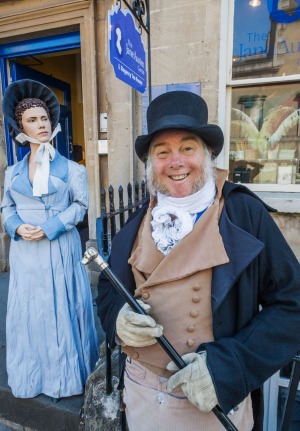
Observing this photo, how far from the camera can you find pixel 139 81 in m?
2.57

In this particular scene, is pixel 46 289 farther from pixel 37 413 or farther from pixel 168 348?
pixel 168 348

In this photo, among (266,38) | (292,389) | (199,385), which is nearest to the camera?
(199,385)

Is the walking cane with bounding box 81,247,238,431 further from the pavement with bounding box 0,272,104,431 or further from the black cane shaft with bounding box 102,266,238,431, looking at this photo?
the pavement with bounding box 0,272,104,431

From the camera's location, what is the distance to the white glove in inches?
43.7

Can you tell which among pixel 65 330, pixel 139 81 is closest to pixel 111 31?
pixel 139 81

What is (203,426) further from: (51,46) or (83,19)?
(51,46)

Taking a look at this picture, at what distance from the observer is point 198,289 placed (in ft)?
3.87

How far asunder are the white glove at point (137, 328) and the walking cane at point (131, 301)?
32 millimetres

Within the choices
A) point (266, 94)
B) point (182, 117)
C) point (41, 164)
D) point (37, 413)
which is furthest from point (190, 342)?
point (266, 94)

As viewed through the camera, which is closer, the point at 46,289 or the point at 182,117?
the point at 182,117

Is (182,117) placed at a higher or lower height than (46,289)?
higher

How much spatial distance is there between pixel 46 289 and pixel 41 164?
92cm

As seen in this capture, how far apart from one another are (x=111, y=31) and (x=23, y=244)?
162cm

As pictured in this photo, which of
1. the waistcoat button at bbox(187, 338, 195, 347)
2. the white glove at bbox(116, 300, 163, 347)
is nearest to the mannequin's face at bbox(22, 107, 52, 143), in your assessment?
the white glove at bbox(116, 300, 163, 347)
